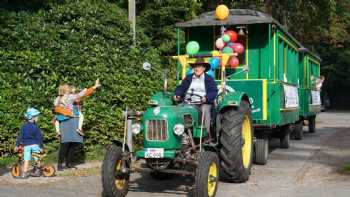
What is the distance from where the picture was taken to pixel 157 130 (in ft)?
27.6

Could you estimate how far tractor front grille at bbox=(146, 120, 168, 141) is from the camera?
834 cm

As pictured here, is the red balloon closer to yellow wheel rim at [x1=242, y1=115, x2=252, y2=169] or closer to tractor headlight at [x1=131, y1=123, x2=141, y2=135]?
yellow wheel rim at [x1=242, y1=115, x2=252, y2=169]

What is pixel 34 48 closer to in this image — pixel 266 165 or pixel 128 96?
pixel 128 96

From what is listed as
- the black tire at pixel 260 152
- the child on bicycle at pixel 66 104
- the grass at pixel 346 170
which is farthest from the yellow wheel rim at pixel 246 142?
the child on bicycle at pixel 66 104

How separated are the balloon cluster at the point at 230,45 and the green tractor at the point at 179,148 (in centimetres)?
291

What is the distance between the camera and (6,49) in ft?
44.5

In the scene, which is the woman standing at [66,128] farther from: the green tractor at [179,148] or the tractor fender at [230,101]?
the tractor fender at [230,101]

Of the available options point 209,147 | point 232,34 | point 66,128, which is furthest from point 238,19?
point 209,147

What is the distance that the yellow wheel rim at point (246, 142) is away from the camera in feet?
34.1

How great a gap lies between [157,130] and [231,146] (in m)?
1.42

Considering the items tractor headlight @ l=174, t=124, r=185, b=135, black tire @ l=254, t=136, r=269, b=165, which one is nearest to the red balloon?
black tire @ l=254, t=136, r=269, b=165

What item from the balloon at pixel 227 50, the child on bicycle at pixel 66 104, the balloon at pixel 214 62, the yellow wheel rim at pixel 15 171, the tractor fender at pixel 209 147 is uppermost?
the balloon at pixel 227 50

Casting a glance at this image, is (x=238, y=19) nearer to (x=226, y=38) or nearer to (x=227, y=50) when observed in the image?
(x=226, y=38)

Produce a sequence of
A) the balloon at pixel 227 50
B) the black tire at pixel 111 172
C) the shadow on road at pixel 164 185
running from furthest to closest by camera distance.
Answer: the balloon at pixel 227 50 → the shadow on road at pixel 164 185 → the black tire at pixel 111 172
